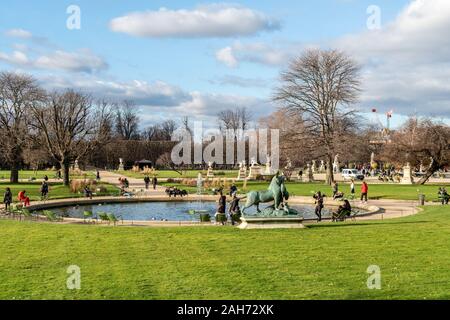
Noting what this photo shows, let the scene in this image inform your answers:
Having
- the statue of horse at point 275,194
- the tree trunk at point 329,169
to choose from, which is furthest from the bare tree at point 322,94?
the statue of horse at point 275,194

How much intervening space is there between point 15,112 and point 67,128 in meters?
7.77

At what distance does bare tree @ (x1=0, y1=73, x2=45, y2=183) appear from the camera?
55.1 meters

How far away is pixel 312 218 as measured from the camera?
25375 mm

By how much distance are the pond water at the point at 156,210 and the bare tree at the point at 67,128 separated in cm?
1717

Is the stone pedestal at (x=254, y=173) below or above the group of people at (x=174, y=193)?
above

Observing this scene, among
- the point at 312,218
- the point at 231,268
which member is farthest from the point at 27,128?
the point at 231,268

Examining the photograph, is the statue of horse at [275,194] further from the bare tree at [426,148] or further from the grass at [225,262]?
the bare tree at [426,148]

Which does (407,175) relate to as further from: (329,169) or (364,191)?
(364,191)

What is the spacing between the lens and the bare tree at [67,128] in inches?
2015

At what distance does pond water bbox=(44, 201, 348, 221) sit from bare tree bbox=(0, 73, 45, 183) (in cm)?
2457

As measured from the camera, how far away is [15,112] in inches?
2256

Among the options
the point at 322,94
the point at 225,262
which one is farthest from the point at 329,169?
the point at 225,262
